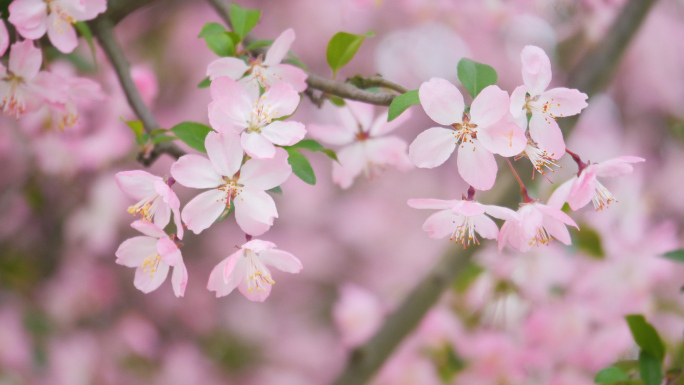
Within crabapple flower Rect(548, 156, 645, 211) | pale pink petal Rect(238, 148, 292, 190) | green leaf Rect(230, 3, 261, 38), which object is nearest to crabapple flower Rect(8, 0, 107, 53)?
green leaf Rect(230, 3, 261, 38)

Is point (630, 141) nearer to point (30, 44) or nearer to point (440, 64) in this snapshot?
point (440, 64)

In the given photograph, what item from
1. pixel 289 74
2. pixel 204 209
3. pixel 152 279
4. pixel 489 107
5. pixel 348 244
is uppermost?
pixel 489 107

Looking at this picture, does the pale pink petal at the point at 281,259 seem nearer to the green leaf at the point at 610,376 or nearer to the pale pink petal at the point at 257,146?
the pale pink petal at the point at 257,146

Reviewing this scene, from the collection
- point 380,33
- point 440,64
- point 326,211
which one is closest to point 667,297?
point 440,64

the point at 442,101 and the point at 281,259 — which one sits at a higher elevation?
the point at 442,101

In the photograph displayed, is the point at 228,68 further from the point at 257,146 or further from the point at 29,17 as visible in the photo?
the point at 29,17

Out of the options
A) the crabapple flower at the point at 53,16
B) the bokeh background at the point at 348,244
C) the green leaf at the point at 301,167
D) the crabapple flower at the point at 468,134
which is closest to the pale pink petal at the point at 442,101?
the crabapple flower at the point at 468,134

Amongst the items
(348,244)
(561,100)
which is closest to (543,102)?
(561,100)

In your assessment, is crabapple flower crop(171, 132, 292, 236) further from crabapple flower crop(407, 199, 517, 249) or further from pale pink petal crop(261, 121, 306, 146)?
crabapple flower crop(407, 199, 517, 249)
